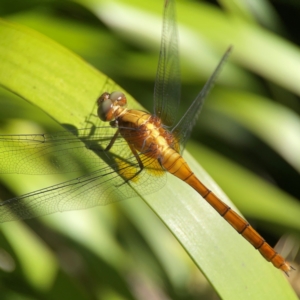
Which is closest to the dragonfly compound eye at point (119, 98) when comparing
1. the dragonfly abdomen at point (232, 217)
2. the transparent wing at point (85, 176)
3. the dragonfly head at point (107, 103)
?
the dragonfly head at point (107, 103)

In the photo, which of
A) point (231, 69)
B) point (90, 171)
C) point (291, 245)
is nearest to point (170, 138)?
point (90, 171)

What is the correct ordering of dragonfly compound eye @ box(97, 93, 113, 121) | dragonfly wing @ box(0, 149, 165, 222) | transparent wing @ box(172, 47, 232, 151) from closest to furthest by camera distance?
A: 1. dragonfly wing @ box(0, 149, 165, 222)
2. dragonfly compound eye @ box(97, 93, 113, 121)
3. transparent wing @ box(172, 47, 232, 151)

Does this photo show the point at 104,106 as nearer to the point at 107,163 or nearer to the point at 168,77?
the point at 107,163

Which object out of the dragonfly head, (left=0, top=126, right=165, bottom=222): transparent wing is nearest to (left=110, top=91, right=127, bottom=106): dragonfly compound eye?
the dragonfly head

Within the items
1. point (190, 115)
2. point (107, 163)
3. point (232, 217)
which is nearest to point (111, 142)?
point (107, 163)

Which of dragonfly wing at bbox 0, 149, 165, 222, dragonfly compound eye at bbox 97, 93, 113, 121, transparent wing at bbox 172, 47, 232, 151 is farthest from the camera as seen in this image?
transparent wing at bbox 172, 47, 232, 151

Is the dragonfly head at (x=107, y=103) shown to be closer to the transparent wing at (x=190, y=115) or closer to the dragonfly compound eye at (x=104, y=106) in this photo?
the dragonfly compound eye at (x=104, y=106)

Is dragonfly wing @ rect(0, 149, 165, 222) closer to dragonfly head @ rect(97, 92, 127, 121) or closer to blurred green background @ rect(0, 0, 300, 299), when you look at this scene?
dragonfly head @ rect(97, 92, 127, 121)

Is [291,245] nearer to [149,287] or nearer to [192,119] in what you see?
[149,287]
